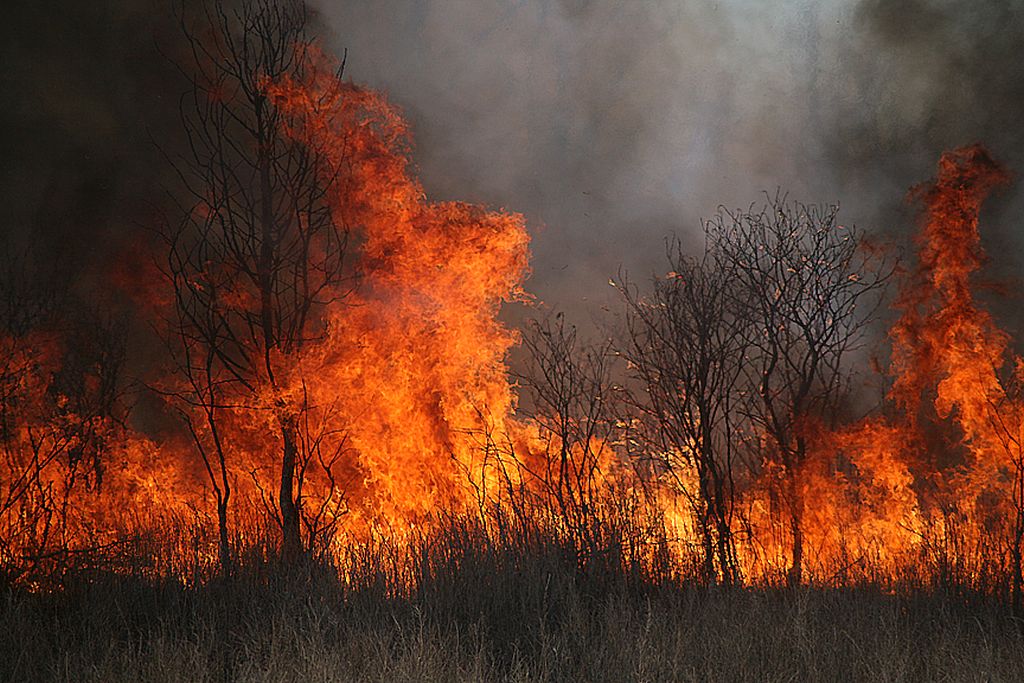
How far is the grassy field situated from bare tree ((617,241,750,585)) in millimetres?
3264

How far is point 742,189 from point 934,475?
4428 mm

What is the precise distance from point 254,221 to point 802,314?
6674mm

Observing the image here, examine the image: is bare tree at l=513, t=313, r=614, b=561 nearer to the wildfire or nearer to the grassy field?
the wildfire

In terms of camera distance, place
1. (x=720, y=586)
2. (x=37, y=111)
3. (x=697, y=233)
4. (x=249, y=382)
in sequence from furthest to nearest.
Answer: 1. (x=697, y=233)
2. (x=37, y=111)
3. (x=249, y=382)
4. (x=720, y=586)

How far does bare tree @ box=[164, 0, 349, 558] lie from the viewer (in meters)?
9.51

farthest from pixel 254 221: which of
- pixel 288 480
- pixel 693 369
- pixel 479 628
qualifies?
pixel 479 628

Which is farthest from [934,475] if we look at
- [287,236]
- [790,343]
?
[287,236]

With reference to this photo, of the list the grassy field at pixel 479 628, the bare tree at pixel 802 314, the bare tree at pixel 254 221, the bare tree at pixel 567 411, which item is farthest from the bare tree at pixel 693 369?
the bare tree at pixel 254 221

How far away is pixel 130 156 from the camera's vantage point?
35.3 ft

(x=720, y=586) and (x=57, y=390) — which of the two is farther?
(x=57, y=390)

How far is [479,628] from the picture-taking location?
18.8 ft

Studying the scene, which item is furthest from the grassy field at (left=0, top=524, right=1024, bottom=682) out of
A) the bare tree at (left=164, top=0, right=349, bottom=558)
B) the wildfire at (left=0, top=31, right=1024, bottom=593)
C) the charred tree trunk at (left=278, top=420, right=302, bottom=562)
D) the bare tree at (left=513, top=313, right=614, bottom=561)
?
the bare tree at (left=164, top=0, right=349, bottom=558)

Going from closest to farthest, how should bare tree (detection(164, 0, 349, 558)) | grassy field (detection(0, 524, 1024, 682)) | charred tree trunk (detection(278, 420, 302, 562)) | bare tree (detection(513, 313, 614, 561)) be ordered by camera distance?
grassy field (detection(0, 524, 1024, 682)) < bare tree (detection(513, 313, 614, 561)) < charred tree trunk (detection(278, 420, 302, 562)) < bare tree (detection(164, 0, 349, 558))

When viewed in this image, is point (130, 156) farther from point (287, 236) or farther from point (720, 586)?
point (720, 586)
